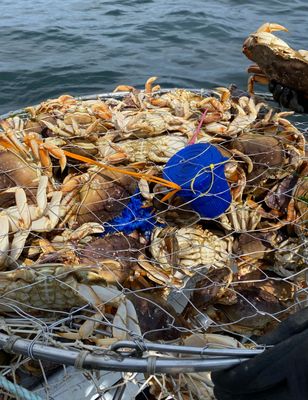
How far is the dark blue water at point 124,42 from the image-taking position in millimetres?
6275

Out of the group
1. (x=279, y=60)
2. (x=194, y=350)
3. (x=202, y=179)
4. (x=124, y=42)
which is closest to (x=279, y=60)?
(x=279, y=60)

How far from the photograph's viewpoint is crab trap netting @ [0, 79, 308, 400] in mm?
1898

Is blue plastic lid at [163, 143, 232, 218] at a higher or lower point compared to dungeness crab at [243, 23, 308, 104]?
lower

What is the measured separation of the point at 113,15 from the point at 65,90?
13.5 feet

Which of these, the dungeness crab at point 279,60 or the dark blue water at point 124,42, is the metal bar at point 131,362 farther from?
the dark blue water at point 124,42

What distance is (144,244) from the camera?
2598 millimetres

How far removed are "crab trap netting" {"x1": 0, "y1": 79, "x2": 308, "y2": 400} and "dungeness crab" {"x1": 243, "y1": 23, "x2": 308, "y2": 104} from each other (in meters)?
0.27

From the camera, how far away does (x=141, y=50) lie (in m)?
7.56

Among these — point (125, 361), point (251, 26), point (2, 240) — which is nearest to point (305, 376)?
point (125, 361)

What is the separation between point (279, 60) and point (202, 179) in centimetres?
137

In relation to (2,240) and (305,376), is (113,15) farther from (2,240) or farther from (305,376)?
(305,376)

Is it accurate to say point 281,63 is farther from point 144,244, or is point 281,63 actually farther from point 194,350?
point 194,350

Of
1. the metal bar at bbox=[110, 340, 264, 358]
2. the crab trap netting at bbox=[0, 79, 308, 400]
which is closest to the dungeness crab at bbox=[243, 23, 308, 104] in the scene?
the crab trap netting at bbox=[0, 79, 308, 400]

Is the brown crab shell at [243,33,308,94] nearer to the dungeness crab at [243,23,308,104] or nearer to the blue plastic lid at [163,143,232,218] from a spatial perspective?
the dungeness crab at [243,23,308,104]
